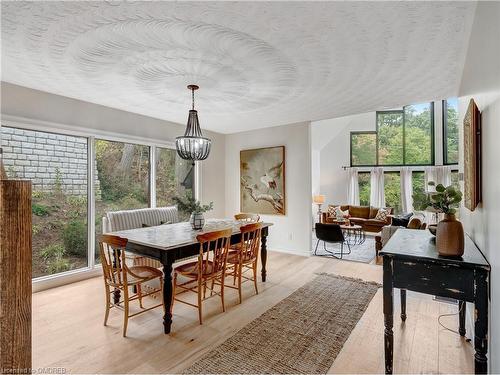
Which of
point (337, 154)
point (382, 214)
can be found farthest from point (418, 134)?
point (382, 214)

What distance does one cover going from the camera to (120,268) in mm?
2438

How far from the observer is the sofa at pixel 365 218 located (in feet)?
24.8

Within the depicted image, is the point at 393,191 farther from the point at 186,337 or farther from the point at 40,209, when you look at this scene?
the point at 40,209

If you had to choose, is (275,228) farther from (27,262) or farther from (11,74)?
(27,262)

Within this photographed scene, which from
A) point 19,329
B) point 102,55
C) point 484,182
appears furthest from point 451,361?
point 102,55

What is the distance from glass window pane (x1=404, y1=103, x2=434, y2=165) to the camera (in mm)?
8430

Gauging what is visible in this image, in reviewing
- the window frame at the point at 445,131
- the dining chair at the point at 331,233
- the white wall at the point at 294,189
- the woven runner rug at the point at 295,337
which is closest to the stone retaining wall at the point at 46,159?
the woven runner rug at the point at 295,337

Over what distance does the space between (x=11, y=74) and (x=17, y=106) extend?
0.47 metres

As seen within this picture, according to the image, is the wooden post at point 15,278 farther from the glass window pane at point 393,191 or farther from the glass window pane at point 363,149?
the glass window pane at point 363,149

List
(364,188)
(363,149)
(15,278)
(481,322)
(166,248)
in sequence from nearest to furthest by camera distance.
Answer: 1. (15,278)
2. (481,322)
3. (166,248)
4. (364,188)
5. (363,149)

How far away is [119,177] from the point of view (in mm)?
4453

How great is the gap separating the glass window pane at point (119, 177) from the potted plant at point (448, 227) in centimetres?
423

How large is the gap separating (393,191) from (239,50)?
796 cm

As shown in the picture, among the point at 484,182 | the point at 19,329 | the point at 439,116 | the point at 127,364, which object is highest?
the point at 439,116
